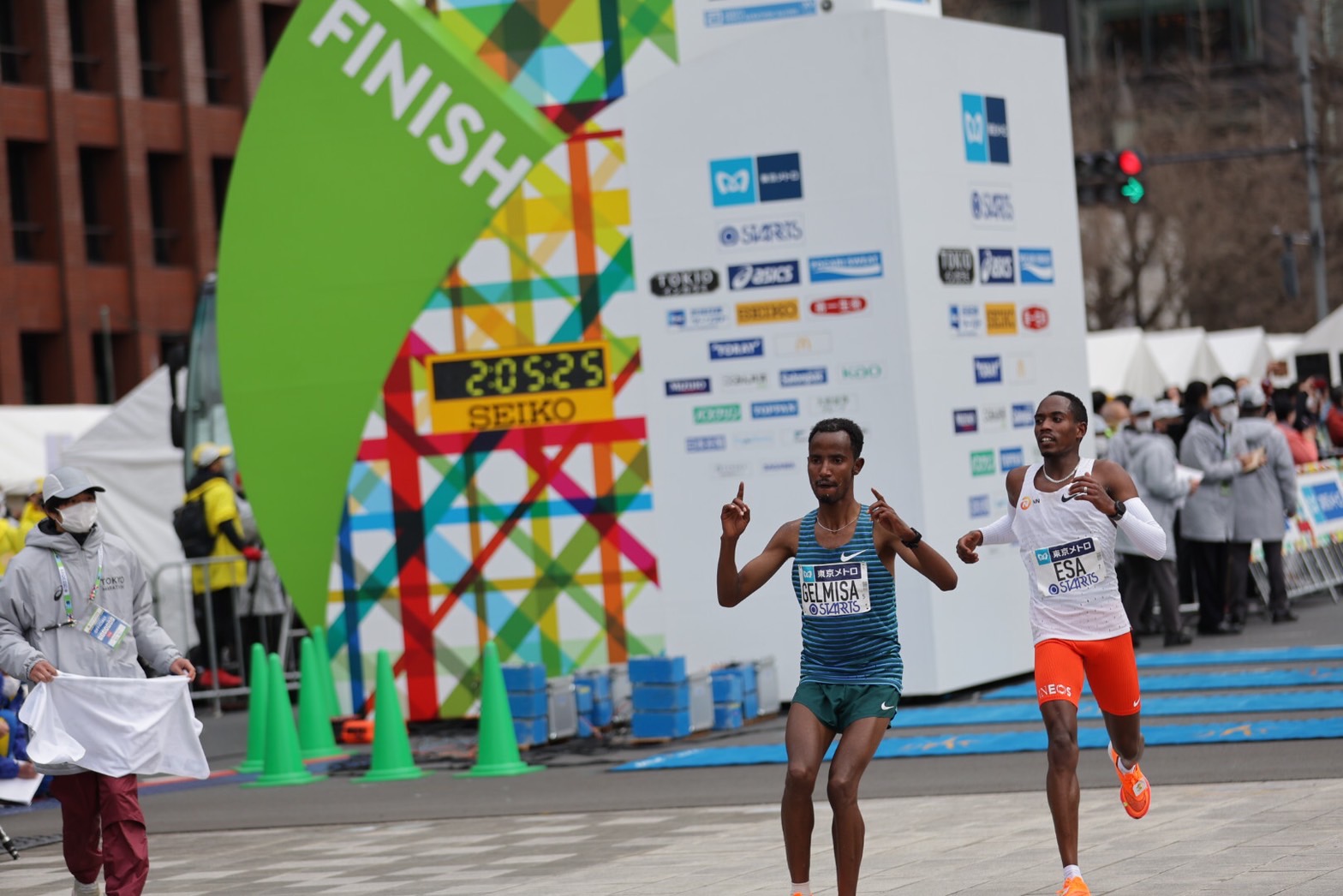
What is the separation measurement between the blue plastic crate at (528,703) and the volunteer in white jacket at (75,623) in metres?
6.00

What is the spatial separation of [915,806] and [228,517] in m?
10.2

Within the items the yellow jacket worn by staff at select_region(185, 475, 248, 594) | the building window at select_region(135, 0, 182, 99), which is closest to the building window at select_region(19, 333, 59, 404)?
the building window at select_region(135, 0, 182, 99)

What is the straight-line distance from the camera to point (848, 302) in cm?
1608

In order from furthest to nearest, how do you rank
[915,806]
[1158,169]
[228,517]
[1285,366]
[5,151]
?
[1158,169] < [5,151] < [1285,366] < [228,517] < [915,806]

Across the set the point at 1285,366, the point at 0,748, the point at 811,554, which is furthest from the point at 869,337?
the point at 1285,366

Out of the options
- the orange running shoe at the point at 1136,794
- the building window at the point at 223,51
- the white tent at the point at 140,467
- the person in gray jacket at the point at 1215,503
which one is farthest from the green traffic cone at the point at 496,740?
the building window at the point at 223,51

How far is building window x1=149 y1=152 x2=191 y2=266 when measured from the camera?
168 ft

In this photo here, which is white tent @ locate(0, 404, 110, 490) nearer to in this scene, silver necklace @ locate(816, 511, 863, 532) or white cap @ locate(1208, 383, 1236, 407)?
white cap @ locate(1208, 383, 1236, 407)

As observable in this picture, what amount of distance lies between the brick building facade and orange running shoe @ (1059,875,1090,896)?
41.7 meters

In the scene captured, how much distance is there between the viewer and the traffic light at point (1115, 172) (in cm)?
2555

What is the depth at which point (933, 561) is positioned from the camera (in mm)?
8203

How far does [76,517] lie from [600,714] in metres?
7.01

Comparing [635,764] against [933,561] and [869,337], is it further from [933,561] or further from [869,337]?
[933,561]

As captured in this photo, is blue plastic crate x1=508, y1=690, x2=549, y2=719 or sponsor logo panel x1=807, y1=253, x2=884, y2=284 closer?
blue plastic crate x1=508, y1=690, x2=549, y2=719
